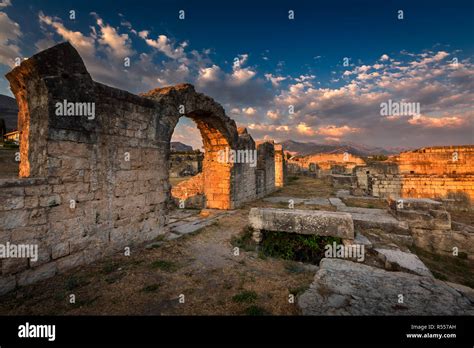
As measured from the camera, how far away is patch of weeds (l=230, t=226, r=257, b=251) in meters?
5.23

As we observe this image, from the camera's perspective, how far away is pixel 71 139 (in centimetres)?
383

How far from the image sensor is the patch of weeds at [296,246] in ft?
16.0

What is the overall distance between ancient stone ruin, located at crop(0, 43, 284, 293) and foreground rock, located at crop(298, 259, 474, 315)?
383 centimetres

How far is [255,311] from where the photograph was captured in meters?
2.57

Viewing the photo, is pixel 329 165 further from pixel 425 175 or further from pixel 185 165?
pixel 185 165

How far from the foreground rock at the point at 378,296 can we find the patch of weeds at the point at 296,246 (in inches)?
68.8

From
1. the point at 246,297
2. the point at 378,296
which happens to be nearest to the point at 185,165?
the point at 246,297

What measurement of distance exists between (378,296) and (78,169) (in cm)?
490

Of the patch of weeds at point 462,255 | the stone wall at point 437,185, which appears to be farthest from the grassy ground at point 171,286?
the stone wall at point 437,185

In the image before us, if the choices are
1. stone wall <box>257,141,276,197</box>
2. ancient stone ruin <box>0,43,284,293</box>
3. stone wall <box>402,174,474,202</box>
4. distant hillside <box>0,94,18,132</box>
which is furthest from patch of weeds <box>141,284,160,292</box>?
distant hillside <box>0,94,18,132</box>

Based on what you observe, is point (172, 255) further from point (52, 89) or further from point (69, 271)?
point (52, 89)

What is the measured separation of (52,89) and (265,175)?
10.9 meters

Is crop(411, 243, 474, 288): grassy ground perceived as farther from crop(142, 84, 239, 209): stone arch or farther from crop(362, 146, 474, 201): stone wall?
crop(362, 146, 474, 201): stone wall
